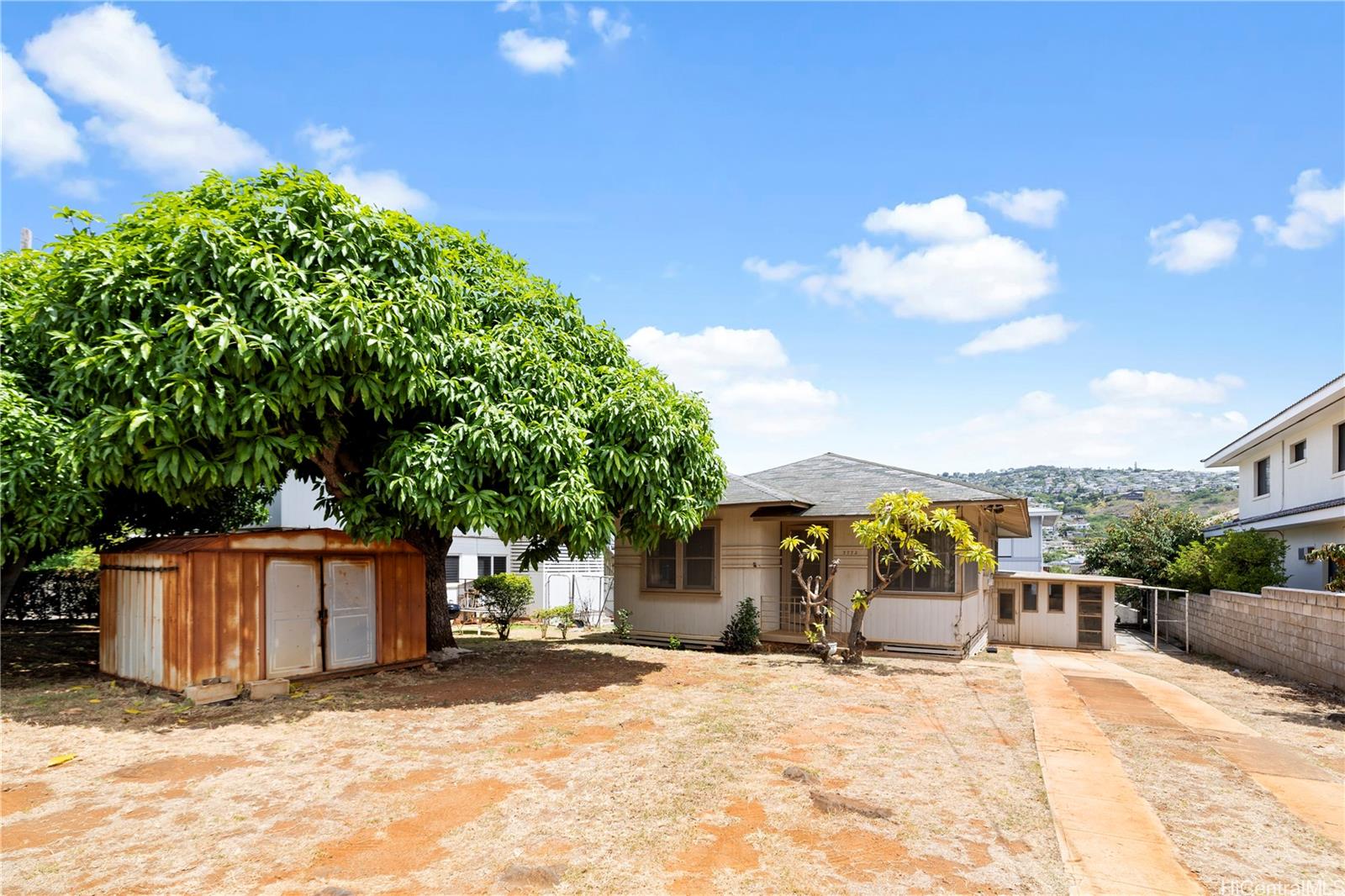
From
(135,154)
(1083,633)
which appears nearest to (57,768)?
(135,154)

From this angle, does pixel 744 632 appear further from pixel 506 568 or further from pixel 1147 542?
pixel 1147 542

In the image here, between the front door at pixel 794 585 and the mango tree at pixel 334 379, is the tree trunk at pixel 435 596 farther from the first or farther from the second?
the front door at pixel 794 585

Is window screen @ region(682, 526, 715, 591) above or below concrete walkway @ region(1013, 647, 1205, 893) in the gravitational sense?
above

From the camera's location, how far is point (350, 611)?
35.8ft

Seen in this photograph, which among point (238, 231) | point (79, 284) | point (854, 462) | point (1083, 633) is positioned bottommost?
point (1083, 633)

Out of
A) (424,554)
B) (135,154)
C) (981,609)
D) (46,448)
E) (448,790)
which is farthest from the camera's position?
(981,609)

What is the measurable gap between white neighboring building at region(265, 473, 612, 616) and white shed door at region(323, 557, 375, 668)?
12946 millimetres

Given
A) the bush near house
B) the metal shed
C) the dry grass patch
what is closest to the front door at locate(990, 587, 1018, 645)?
the bush near house

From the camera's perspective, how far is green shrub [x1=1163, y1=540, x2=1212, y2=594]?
64.5 feet

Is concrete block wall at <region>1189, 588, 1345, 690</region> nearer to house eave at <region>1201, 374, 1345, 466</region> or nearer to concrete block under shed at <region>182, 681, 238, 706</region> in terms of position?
house eave at <region>1201, 374, 1345, 466</region>

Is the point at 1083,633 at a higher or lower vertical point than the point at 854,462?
lower

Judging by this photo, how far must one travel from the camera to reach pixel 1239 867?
462 centimetres

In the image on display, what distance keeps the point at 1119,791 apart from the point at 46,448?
12404 millimetres

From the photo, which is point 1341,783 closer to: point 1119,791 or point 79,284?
point 1119,791
